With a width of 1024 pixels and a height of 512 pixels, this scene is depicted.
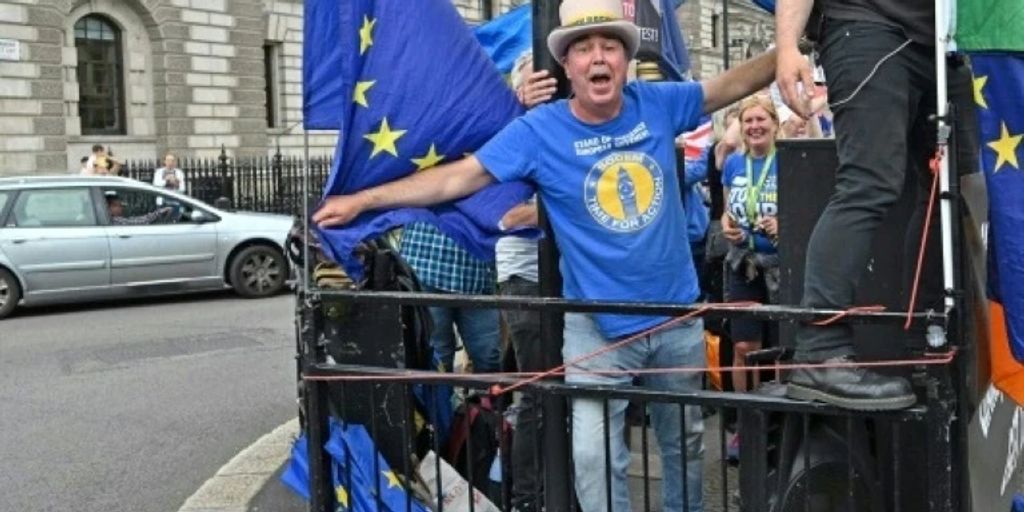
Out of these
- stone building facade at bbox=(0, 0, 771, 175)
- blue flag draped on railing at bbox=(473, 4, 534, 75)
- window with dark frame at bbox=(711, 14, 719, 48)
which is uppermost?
window with dark frame at bbox=(711, 14, 719, 48)

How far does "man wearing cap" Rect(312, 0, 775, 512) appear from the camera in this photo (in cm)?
352

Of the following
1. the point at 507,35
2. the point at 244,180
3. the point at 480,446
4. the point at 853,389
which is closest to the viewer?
the point at 853,389

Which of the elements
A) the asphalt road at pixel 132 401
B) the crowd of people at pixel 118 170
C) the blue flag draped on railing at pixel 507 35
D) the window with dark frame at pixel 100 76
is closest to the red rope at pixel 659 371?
the asphalt road at pixel 132 401

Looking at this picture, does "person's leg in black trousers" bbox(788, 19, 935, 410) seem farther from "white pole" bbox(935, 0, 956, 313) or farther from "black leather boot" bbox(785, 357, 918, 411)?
"white pole" bbox(935, 0, 956, 313)

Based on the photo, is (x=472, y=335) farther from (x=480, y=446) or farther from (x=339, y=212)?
(x=339, y=212)

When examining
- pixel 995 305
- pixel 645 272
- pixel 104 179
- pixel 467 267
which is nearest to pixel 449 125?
pixel 645 272

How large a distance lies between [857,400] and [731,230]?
327 cm

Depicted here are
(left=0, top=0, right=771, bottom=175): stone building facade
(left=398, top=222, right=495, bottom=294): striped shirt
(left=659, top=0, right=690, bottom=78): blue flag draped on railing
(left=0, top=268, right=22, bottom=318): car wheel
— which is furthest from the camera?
(left=0, top=0, right=771, bottom=175): stone building facade

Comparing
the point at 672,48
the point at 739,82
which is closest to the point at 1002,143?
the point at 739,82

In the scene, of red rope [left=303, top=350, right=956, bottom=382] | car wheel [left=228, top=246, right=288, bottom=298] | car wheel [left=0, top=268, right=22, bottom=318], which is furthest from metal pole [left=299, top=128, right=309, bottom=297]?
car wheel [left=228, top=246, right=288, bottom=298]

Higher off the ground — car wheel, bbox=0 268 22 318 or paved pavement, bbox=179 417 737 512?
car wheel, bbox=0 268 22 318

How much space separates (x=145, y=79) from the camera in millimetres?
30219

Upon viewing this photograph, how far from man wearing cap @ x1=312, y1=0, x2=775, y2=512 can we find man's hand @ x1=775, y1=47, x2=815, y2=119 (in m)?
0.60

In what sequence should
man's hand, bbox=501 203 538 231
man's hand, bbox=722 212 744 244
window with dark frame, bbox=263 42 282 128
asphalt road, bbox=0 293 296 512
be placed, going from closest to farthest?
1. man's hand, bbox=501 203 538 231
2. man's hand, bbox=722 212 744 244
3. asphalt road, bbox=0 293 296 512
4. window with dark frame, bbox=263 42 282 128
